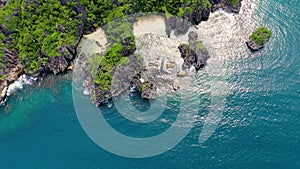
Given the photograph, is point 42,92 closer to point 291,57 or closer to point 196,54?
point 196,54

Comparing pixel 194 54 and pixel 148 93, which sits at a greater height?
pixel 194 54

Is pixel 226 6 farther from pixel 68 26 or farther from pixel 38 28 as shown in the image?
pixel 38 28

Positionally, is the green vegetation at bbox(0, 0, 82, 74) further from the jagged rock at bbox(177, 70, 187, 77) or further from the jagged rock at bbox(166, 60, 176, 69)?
the jagged rock at bbox(177, 70, 187, 77)

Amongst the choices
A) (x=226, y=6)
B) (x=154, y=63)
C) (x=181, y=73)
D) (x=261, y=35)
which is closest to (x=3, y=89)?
(x=154, y=63)

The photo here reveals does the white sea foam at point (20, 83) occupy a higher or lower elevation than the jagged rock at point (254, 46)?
lower

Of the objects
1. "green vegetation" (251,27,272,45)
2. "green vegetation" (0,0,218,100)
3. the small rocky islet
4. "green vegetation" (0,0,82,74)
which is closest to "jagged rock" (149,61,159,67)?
"green vegetation" (0,0,218,100)

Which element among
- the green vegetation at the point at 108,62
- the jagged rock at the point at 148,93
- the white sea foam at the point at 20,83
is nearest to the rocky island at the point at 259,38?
the jagged rock at the point at 148,93

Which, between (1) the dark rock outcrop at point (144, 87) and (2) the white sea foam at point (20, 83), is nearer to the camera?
(1) the dark rock outcrop at point (144, 87)

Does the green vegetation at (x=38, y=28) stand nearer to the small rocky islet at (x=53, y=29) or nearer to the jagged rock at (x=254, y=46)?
the small rocky islet at (x=53, y=29)
